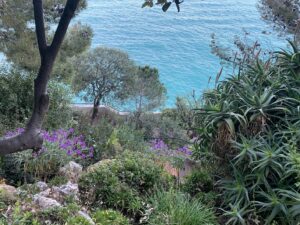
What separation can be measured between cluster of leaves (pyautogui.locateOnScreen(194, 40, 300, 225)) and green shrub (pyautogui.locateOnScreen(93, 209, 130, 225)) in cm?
82

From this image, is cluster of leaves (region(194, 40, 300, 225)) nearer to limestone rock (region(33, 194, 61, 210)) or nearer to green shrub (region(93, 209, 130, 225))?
green shrub (region(93, 209, 130, 225))

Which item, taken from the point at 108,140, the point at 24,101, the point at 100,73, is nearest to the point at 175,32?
the point at 100,73

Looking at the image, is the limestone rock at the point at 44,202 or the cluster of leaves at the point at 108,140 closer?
the limestone rock at the point at 44,202

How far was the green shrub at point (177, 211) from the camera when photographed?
2.90m

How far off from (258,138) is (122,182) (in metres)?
1.24

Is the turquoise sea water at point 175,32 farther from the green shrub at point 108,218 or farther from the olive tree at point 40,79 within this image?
the olive tree at point 40,79

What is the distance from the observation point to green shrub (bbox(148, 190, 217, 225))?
114 inches

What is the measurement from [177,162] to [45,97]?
11.1 feet

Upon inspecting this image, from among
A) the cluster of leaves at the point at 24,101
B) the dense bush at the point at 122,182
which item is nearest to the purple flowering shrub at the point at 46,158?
the dense bush at the point at 122,182

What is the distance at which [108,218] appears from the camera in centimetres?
288

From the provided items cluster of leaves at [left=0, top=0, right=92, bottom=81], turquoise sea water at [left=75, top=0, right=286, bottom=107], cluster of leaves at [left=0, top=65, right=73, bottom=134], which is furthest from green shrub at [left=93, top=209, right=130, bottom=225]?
turquoise sea water at [left=75, top=0, right=286, bottom=107]

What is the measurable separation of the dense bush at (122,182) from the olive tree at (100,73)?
747 cm

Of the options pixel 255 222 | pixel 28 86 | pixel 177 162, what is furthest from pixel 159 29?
pixel 255 222

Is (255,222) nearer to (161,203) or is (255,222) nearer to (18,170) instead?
(161,203)
